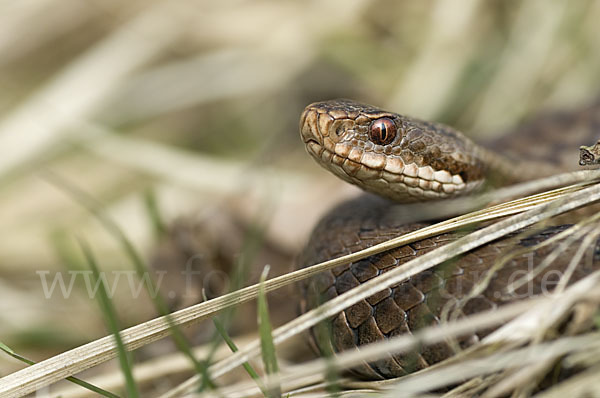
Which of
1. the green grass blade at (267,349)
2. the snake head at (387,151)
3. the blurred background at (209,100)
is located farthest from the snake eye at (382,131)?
the blurred background at (209,100)

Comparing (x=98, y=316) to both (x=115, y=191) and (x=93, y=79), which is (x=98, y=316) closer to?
(x=115, y=191)

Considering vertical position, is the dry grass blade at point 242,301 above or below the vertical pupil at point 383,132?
below

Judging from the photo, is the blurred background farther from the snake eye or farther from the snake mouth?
the snake eye

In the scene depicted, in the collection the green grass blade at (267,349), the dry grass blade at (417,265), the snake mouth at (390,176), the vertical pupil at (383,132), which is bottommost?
the green grass blade at (267,349)

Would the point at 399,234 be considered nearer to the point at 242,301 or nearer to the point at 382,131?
the point at 382,131

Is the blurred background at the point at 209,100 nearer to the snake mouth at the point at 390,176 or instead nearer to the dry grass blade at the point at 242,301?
the snake mouth at the point at 390,176

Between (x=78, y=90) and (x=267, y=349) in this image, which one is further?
(x=78, y=90)

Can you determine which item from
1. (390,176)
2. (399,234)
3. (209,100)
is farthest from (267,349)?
(209,100)
